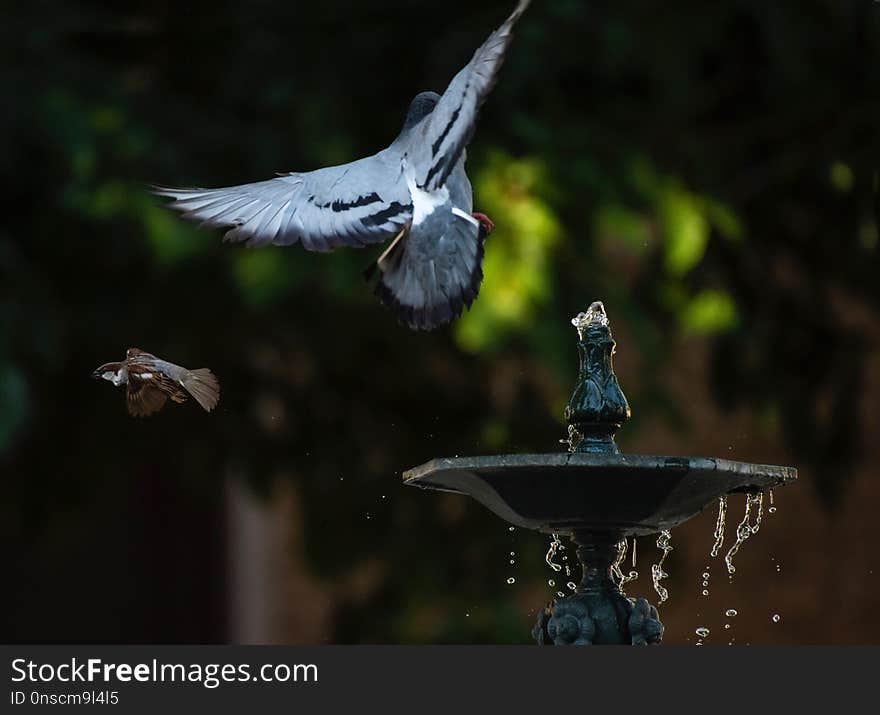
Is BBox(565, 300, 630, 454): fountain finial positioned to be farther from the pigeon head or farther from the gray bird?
the pigeon head

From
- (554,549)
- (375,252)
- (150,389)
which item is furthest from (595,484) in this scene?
(375,252)

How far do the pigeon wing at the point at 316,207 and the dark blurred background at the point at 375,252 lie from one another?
2.37 m

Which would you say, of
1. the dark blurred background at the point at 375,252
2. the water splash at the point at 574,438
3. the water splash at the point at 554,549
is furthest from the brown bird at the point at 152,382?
the dark blurred background at the point at 375,252

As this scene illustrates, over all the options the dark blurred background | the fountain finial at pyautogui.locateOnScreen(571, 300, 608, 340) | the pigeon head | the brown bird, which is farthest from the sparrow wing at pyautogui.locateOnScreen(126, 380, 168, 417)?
the dark blurred background

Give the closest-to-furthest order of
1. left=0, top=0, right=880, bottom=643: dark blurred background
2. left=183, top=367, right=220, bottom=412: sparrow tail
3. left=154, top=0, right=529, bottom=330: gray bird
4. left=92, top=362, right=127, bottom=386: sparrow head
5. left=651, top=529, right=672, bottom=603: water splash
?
left=154, top=0, right=529, bottom=330: gray bird → left=183, top=367, right=220, bottom=412: sparrow tail → left=92, top=362, right=127, bottom=386: sparrow head → left=651, top=529, right=672, bottom=603: water splash → left=0, top=0, right=880, bottom=643: dark blurred background

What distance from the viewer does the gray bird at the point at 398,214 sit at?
2941 millimetres

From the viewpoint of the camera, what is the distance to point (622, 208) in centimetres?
582

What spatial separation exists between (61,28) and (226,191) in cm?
341

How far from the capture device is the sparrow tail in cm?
311

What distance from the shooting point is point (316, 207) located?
307cm

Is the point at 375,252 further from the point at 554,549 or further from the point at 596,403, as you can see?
the point at 596,403

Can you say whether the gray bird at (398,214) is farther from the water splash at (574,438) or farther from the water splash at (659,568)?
the water splash at (659,568)

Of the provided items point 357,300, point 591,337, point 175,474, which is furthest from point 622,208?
point 175,474

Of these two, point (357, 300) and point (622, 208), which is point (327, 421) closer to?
point (357, 300)
